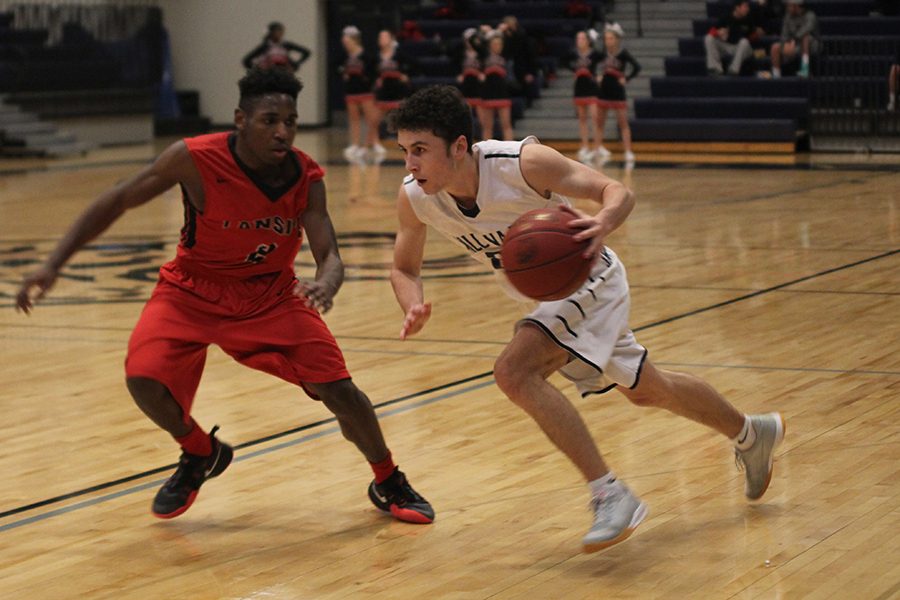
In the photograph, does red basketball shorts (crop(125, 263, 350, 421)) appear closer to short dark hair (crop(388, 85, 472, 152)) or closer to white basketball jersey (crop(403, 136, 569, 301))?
white basketball jersey (crop(403, 136, 569, 301))

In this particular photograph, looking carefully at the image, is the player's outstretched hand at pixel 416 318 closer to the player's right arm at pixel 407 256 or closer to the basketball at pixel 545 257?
the player's right arm at pixel 407 256

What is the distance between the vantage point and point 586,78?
19.6 metres

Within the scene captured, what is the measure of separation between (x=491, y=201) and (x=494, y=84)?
16665mm

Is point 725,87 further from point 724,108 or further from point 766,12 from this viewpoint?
point 766,12

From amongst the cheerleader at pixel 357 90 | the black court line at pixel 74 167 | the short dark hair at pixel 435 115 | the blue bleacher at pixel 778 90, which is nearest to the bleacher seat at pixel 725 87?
the blue bleacher at pixel 778 90

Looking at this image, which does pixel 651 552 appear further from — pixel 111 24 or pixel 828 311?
pixel 111 24

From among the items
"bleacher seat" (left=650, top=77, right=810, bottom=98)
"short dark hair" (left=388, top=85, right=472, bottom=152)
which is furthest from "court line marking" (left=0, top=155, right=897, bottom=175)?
"short dark hair" (left=388, top=85, right=472, bottom=152)

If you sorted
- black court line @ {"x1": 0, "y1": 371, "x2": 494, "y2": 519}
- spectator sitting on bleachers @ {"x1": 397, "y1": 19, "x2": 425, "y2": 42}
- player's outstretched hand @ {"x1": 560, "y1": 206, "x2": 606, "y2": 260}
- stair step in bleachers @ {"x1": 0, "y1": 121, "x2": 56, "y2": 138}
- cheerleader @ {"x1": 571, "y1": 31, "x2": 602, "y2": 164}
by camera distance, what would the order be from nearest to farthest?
1. player's outstretched hand @ {"x1": 560, "y1": 206, "x2": 606, "y2": 260}
2. black court line @ {"x1": 0, "y1": 371, "x2": 494, "y2": 519}
3. cheerleader @ {"x1": 571, "y1": 31, "x2": 602, "y2": 164}
4. stair step in bleachers @ {"x1": 0, "y1": 121, "x2": 56, "y2": 138}
5. spectator sitting on bleachers @ {"x1": 397, "y1": 19, "x2": 425, "y2": 42}

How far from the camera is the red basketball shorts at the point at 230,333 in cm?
432

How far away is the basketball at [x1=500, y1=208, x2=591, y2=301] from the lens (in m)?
3.82

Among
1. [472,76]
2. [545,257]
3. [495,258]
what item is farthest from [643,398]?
[472,76]

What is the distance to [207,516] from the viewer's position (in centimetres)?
450

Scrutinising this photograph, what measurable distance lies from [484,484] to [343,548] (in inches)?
30.0

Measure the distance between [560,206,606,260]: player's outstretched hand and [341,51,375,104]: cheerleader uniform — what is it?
1749cm
